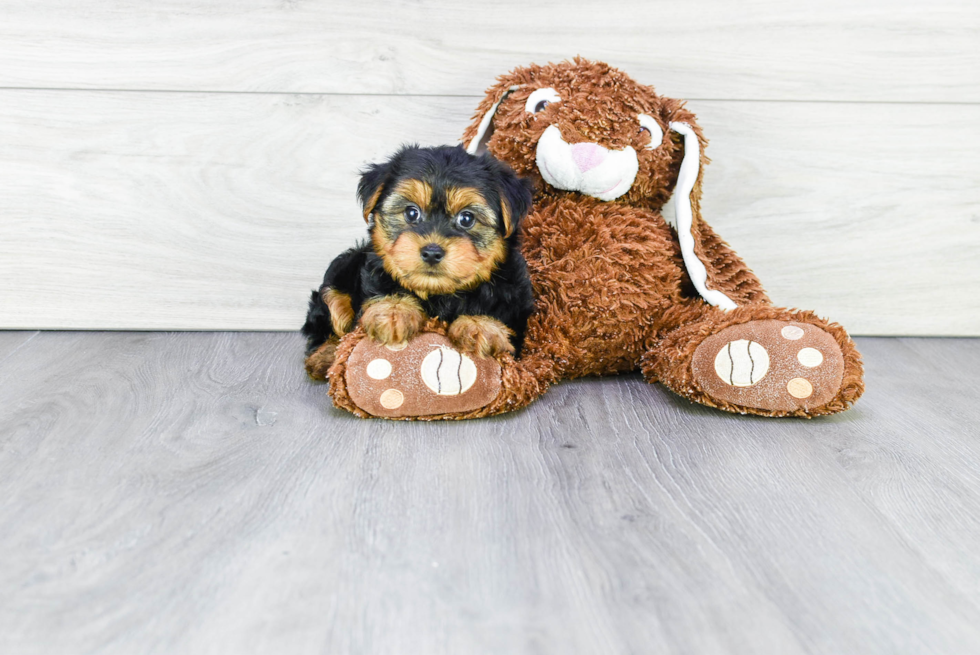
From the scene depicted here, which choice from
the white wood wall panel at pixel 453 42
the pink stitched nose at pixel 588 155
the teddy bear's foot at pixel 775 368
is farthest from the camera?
the white wood wall panel at pixel 453 42

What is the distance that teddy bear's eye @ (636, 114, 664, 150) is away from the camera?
180 centimetres

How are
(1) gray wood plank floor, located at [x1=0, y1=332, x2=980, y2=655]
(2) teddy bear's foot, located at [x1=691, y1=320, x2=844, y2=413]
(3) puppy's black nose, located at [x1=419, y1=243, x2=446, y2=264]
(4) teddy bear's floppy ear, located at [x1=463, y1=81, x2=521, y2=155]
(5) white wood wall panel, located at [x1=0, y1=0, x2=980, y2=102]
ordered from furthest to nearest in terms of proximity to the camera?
(5) white wood wall panel, located at [x1=0, y1=0, x2=980, y2=102]
(4) teddy bear's floppy ear, located at [x1=463, y1=81, x2=521, y2=155]
(2) teddy bear's foot, located at [x1=691, y1=320, x2=844, y2=413]
(3) puppy's black nose, located at [x1=419, y1=243, x2=446, y2=264]
(1) gray wood plank floor, located at [x1=0, y1=332, x2=980, y2=655]

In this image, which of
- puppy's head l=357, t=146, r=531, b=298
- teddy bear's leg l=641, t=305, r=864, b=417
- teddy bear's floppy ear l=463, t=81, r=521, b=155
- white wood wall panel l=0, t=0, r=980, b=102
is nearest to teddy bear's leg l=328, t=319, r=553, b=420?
puppy's head l=357, t=146, r=531, b=298

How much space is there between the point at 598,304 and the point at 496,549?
772 mm

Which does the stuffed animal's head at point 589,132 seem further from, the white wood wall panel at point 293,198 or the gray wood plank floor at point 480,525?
the gray wood plank floor at point 480,525

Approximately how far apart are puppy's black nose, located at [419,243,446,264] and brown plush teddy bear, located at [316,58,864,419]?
171 millimetres

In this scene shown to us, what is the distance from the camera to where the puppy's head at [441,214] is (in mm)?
1510

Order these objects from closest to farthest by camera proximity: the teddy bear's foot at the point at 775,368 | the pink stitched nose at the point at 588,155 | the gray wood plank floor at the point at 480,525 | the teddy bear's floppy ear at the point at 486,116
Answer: the gray wood plank floor at the point at 480,525
the teddy bear's foot at the point at 775,368
the pink stitched nose at the point at 588,155
the teddy bear's floppy ear at the point at 486,116

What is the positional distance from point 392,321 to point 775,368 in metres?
0.79

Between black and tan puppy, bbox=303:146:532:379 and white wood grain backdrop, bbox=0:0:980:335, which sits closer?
black and tan puppy, bbox=303:146:532:379

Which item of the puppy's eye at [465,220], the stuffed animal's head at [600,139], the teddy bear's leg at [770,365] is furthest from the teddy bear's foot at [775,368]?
the puppy's eye at [465,220]

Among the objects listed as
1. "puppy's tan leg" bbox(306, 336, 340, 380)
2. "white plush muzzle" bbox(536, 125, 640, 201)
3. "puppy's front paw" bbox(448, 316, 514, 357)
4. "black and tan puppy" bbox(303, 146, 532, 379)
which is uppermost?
"white plush muzzle" bbox(536, 125, 640, 201)

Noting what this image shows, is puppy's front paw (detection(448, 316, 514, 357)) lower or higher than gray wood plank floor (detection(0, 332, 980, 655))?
higher

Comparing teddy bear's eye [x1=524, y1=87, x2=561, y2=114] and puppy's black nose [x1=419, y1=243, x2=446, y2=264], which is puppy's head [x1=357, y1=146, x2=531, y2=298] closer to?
puppy's black nose [x1=419, y1=243, x2=446, y2=264]
